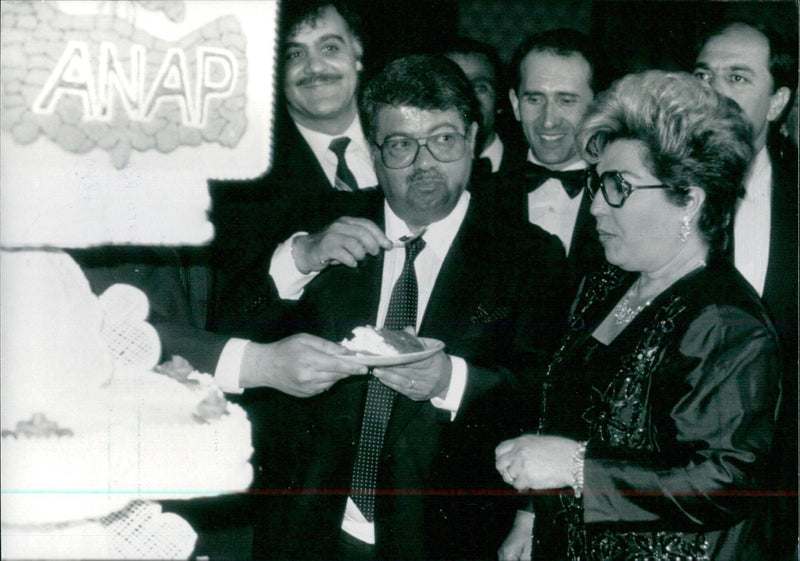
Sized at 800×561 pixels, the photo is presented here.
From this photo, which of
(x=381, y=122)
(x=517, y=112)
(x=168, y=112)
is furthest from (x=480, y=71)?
(x=168, y=112)

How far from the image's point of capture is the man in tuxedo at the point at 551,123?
2.40 m

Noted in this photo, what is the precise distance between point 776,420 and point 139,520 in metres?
1.34

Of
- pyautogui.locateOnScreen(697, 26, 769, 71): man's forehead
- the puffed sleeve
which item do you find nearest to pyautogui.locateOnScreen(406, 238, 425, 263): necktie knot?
the puffed sleeve

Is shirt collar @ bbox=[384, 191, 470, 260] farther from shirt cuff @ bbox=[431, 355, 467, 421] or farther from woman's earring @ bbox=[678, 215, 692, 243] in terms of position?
woman's earring @ bbox=[678, 215, 692, 243]

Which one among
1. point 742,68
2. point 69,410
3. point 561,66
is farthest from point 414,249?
point 742,68

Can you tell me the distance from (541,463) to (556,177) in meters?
1.16

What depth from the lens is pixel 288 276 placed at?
1924 millimetres

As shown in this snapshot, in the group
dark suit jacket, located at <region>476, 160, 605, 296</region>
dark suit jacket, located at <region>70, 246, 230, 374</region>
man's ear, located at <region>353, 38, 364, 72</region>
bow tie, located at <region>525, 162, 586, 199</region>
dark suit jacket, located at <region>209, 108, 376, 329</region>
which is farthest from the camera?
man's ear, located at <region>353, 38, 364, 72</region>

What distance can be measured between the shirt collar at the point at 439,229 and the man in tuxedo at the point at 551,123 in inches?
17.6

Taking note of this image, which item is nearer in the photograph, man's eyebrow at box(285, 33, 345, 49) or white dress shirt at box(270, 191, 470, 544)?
white dress shirt at box(270, 191, 470, 544)

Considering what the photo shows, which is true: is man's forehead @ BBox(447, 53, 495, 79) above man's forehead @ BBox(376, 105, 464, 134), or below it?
above

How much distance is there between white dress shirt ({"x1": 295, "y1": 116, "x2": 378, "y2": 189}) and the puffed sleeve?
4.18ft

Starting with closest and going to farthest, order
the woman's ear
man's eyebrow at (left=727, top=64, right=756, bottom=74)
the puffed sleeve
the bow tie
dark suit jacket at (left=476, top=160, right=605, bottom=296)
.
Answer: the puffed sleeve < the woman's ear < dark suit jacket at (left=476, top=160, right=605, bottom=296) < man's eyebrow at (left=727, top=64, right=756, bottom=74) < the bow tie

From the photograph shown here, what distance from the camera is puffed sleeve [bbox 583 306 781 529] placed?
1338mm
